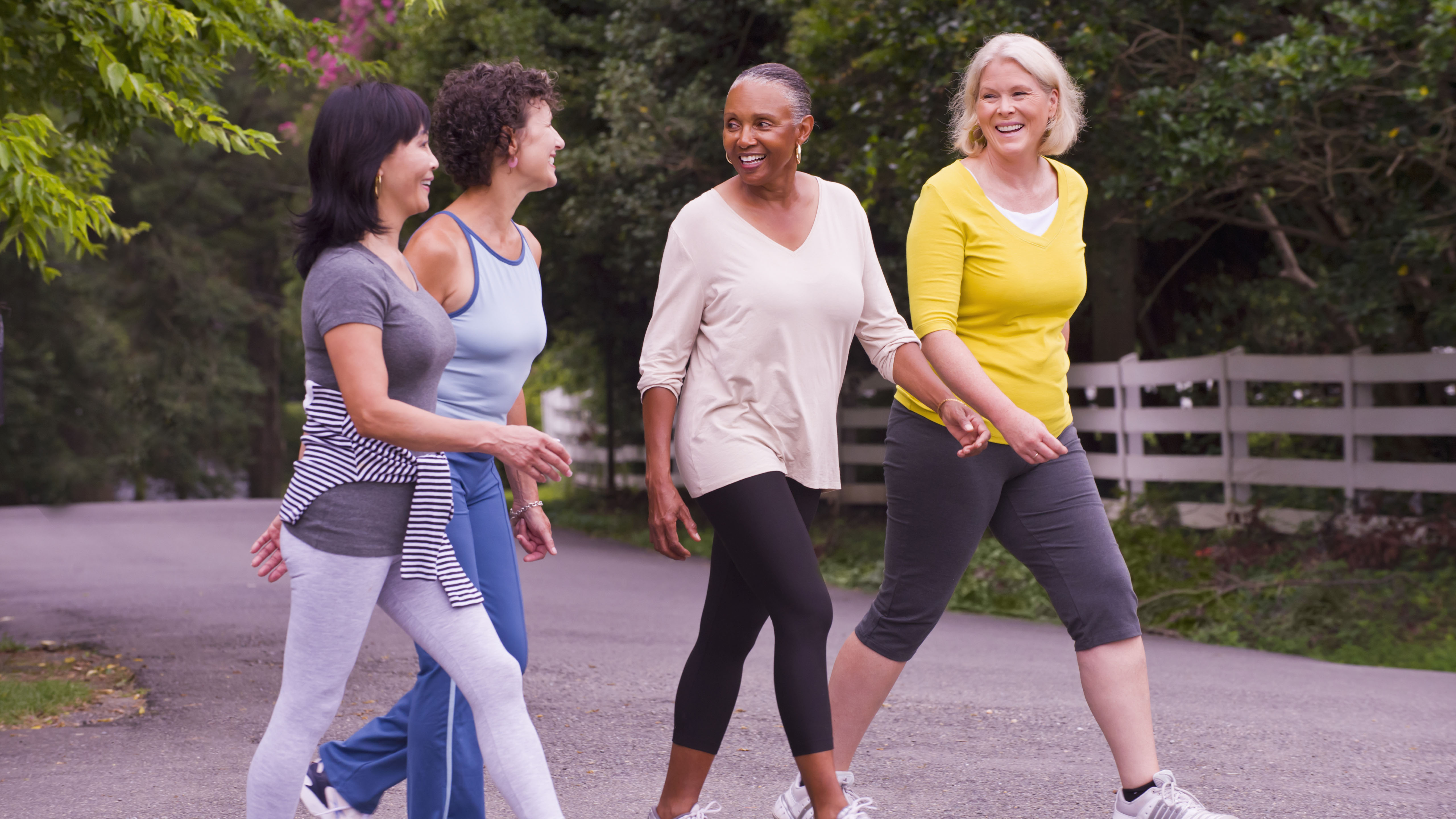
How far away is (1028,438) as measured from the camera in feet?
11.5

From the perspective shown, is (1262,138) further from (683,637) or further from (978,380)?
(978,380)

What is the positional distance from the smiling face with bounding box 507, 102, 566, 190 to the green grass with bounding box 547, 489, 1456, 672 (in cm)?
462

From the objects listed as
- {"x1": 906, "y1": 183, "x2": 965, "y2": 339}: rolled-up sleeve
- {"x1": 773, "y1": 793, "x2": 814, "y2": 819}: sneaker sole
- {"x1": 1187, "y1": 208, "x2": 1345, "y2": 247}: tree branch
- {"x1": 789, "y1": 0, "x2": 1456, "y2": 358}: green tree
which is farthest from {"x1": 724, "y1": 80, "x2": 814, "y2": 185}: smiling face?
{"x1": 1187, "y1": 208, "x2": 1345, "y2": 247}: tree branch

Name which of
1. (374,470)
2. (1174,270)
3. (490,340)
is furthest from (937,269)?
(1174,270)

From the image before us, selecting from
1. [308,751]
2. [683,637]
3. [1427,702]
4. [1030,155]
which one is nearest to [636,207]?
[683,637]

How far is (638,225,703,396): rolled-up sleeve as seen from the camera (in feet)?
11.4

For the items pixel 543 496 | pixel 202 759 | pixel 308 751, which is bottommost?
pixel 543 496

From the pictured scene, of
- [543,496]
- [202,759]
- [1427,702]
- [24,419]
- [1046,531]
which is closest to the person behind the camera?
[1046,531]

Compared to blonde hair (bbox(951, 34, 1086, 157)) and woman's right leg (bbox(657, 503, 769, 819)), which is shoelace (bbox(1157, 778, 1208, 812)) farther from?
blonde hair (bbox(951, 34, 1086, 157))

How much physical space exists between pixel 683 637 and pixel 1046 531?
4565 mm

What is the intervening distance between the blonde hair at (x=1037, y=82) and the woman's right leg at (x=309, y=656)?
80.3 inches

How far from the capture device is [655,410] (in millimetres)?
3453

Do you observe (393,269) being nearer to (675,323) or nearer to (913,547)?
(675,323)

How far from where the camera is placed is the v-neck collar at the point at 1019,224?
3.75 metres
